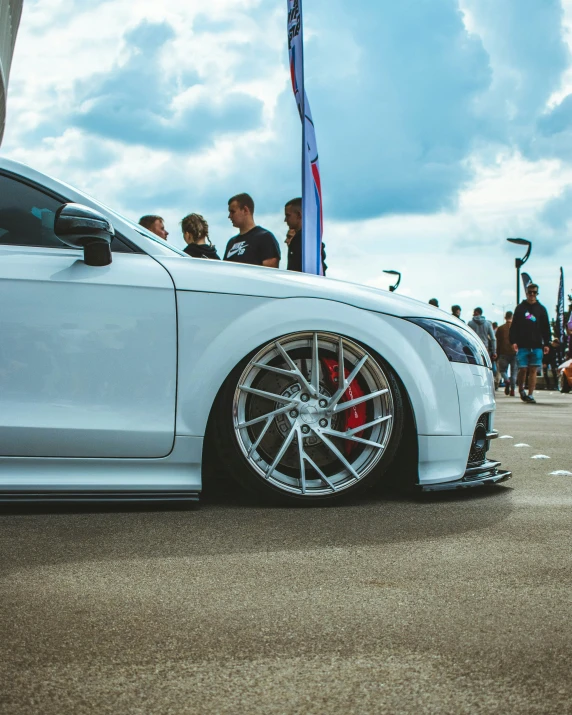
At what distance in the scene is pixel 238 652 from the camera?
1908mm

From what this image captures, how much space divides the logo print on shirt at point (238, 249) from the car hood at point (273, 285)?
3420 mm

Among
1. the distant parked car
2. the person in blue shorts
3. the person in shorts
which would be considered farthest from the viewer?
the distant parked car

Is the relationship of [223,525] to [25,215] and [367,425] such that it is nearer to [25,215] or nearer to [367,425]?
[367,425]

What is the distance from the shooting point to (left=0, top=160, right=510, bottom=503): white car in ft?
11.5

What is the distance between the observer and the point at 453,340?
155 inches

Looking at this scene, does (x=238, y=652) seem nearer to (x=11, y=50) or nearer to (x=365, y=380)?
(x=365, y=380)

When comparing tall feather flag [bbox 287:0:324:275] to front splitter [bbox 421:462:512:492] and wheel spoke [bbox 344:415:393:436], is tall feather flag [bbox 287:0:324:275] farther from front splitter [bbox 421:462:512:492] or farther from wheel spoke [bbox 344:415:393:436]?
wheel spoke [bbox 344:415:393:436]

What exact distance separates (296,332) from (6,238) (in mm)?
1247

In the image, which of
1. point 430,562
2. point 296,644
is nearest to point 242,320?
point 430,562

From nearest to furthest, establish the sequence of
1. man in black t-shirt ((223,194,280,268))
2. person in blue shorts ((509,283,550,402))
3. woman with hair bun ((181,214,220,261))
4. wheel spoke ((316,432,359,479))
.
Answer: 1. wheel spoke ((316,432,359,479))
2. man in black t-shirt ((223,194,280,268))
3. woman with hair bun ((181,214,220,261))
4. person in blue shorts ((509,283,550,402))

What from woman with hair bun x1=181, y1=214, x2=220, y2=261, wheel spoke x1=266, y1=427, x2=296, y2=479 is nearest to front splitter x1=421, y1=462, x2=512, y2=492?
wheel spoke x1=266, y1=427, x2=296, y2=479

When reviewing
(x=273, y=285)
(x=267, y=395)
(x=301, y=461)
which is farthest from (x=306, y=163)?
(x=301, y=461)

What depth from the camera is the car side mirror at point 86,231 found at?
3404 mm

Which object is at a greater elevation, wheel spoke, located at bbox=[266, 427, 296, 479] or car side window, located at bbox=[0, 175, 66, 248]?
car side window, located at bbox=[0, 175, 66, 248]
